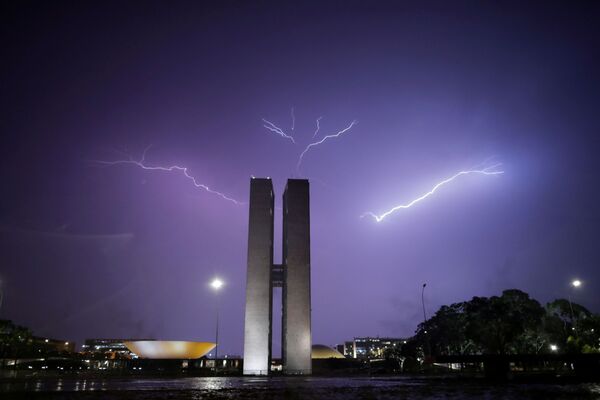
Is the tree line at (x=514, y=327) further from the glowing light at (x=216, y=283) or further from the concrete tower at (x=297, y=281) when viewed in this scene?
the glowing light at (x=216, y=283)

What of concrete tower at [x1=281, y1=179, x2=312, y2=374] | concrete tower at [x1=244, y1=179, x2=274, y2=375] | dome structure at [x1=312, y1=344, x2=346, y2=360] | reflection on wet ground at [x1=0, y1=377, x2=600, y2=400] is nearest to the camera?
reflection on wet ground at [x1=0, y1=377, x2=600, y2=400]

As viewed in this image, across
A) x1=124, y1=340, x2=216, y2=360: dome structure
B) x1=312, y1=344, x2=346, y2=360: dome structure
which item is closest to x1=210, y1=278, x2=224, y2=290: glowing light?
x1=124, y1=340, x2=216, y2=360: dome structure

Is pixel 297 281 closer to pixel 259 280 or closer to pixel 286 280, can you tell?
pixel 286 280

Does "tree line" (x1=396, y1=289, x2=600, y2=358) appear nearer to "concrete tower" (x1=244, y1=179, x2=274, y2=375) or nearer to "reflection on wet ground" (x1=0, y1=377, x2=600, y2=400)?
"concrete tower" (x1=244, y1=179, x2=274, y2=375)

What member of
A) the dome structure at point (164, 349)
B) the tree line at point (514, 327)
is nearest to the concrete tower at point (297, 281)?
the dome structure at point (164, 349)

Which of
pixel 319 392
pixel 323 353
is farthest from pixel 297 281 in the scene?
pixel 319 392
